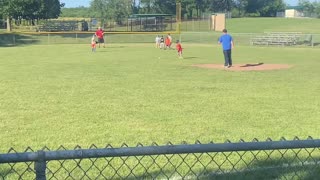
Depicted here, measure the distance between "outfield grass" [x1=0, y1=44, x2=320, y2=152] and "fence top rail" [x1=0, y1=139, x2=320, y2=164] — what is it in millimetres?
4284

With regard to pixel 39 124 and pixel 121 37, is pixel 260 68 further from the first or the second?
pixel 121 37

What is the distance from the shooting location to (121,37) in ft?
160

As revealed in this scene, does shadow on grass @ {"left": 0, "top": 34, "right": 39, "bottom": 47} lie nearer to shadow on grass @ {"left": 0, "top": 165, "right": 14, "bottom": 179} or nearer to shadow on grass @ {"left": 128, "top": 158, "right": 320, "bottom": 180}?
shadow on grass @ {"left": 0, "top": 165, "right": 14, "bottom": 179}

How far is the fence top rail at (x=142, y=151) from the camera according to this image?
353 centimetres

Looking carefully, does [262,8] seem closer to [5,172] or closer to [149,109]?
[149,109]

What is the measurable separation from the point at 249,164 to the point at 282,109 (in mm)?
5016

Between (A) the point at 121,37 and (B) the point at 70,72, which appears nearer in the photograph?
(B) the point at 70,72

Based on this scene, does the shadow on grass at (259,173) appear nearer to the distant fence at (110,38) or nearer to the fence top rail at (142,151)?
the fence top rail at (142,151)

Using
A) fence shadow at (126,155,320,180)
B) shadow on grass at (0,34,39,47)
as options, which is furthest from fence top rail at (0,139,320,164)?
shadow on grass at (0,34,39,47)

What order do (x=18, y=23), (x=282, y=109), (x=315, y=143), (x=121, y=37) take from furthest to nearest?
(x=18, y=23)
(x=121, y=37)
(x=282, y=109)
(x=315, y=143)

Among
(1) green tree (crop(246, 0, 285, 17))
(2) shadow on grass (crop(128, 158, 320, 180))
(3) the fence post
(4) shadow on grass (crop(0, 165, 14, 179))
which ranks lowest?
(2) shadow on grass (crop(128, 158, 320, 180))

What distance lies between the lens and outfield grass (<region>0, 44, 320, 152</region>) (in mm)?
8641

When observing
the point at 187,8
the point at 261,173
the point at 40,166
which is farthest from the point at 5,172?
the point at 187,8

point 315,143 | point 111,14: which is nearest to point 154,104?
point 315,143
